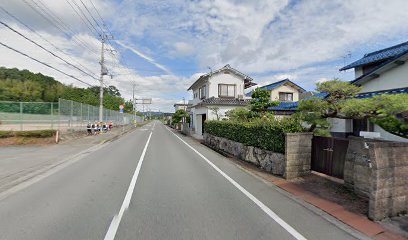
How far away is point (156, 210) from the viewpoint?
16.5 feet

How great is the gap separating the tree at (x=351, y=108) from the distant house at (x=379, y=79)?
3519mm

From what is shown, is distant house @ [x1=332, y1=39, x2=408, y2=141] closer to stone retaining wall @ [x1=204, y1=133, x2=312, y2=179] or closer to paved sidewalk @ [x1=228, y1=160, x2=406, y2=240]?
stone retaining wall @ [x1=204, y1=133, x2=312, y2=179]

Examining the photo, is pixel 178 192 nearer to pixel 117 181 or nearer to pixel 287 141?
pixel 117 181

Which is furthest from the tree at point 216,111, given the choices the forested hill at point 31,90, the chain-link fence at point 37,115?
the forested hill at point 31,90

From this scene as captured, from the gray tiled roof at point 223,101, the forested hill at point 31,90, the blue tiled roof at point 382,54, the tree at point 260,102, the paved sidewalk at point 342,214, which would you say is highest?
the forested hill at point 31,90

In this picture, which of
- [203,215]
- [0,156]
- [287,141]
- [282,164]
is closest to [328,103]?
[287,141]

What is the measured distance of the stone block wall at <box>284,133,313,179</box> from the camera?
7.69 meters

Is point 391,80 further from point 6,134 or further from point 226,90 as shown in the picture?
point 6,134

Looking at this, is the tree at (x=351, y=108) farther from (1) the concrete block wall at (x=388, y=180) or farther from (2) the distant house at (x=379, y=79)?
(2) the distant house at (x=379, y=79)

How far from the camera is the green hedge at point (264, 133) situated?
8188 mm

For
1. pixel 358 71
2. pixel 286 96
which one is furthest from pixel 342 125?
pixel 286 96

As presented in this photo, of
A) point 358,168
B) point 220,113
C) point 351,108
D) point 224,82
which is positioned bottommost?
point 358,168

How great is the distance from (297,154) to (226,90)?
2107cm

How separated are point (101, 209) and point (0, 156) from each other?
33.9 feet
